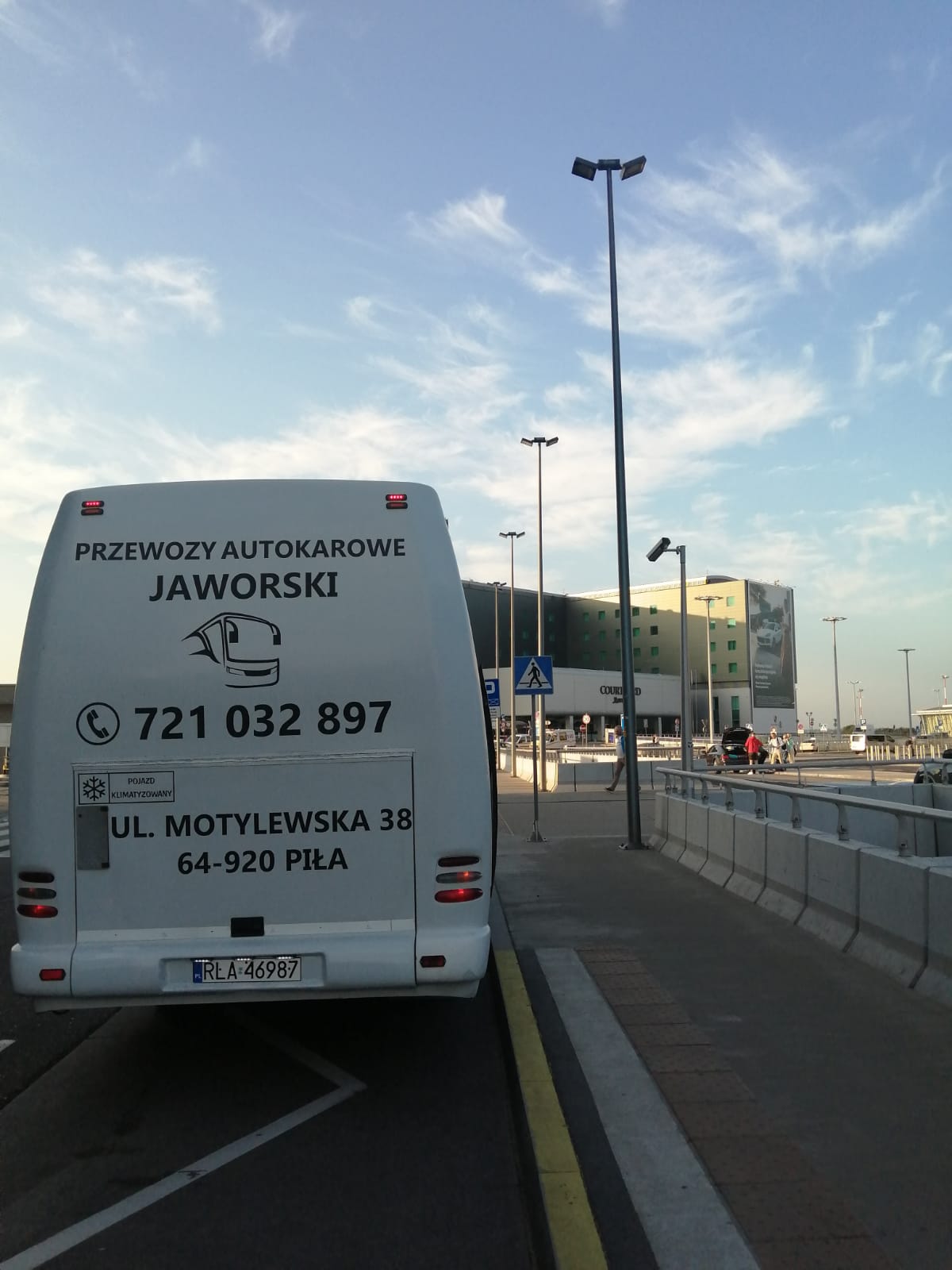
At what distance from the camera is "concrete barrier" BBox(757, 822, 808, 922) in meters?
9.33

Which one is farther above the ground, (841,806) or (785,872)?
(841,806)

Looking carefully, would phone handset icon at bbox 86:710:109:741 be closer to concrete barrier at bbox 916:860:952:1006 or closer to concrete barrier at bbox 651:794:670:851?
concrete barrier at bbox 916:860:952:1006

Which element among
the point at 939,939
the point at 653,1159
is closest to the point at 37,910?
the point at 653,1159

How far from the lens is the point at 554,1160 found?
4273 millimetres

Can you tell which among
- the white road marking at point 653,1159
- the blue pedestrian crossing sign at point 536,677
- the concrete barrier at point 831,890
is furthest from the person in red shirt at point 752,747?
the white road marking at point 653,1159

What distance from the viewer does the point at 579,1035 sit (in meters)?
6.04

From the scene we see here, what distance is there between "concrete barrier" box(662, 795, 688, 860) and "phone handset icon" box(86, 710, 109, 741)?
10.1 m

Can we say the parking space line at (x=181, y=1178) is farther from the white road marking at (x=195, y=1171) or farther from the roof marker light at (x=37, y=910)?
the roof marker light at (x=37, y=910)

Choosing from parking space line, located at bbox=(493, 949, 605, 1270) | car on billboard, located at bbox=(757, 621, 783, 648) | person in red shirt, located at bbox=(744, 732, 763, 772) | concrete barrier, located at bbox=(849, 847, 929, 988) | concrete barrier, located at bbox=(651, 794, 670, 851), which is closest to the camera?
parking space line, located at bbox=(493, 949, 605, 1270)

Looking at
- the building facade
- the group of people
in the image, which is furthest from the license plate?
the building facade

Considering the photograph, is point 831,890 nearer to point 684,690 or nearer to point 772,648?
point 684,690

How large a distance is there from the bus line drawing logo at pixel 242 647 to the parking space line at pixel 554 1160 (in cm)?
221

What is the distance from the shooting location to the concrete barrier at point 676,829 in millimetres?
14523

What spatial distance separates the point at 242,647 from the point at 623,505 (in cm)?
1217
